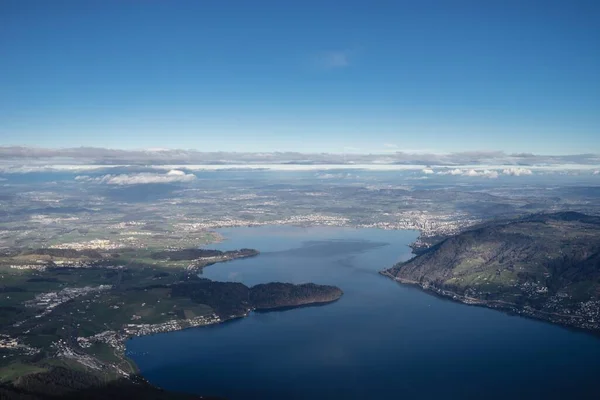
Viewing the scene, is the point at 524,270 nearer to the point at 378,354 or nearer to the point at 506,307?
the point at 506,307

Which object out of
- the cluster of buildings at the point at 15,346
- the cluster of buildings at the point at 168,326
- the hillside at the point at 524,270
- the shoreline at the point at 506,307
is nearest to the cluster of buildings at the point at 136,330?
the cluster of buildings at the point at 168,326

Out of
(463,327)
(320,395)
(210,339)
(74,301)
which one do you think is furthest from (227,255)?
(320,395)

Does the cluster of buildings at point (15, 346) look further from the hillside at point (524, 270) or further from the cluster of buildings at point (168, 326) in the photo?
the hillside at point (524, 270)

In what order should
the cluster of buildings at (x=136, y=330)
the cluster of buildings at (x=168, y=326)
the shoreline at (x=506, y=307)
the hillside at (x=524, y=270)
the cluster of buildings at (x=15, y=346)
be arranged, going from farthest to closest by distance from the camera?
the hillside at (x=524, y=270) → the shoreline at (x=506, y=307) → the cluster of buildings at (x=168, y=326) → the cluster of buildings at (x=136, y=330) → the cluster of buildings at (x=15, y=346)

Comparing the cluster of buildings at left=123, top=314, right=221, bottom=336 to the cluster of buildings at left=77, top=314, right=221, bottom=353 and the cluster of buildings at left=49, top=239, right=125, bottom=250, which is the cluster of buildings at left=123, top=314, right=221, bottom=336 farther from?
the cluster of buildings at left=49, top=239, right=125, bottom=250

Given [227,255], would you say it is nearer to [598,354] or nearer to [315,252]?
[315,252]

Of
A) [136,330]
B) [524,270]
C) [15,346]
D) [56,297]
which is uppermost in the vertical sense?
[524,270]

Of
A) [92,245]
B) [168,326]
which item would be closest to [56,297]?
Result: [168,326]
